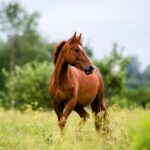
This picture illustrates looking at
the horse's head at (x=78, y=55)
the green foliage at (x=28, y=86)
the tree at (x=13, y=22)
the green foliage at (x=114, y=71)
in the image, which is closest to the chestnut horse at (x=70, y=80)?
the horse's head at (x=78, y=55)

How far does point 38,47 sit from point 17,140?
74.4 meters

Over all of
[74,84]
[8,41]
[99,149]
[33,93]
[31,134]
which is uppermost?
[8,41]

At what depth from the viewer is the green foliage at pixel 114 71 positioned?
45.2 meters

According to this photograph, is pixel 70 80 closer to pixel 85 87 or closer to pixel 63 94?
pixel 63 94

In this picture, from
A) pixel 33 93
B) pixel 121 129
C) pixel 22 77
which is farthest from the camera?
pixel 22 77

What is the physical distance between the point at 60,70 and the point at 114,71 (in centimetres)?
3263

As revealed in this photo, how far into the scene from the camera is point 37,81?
52656mm

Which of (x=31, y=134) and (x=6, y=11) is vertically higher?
(x=6, y=11)

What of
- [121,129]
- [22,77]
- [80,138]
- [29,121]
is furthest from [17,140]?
[22,77]

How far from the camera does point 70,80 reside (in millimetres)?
13711

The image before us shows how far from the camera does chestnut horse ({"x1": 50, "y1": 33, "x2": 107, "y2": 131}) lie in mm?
13242

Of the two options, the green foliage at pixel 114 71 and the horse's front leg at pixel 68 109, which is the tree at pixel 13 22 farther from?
the horse's front leg at pixel 68 109

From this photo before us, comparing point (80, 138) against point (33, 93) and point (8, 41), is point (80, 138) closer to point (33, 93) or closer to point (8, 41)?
point (33, 93)

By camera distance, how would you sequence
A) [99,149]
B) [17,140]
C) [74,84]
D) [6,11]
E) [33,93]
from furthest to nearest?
1. [6,11]
2. [33,93]
3. [74,84]
4. [17,140]
5. [99,149]
